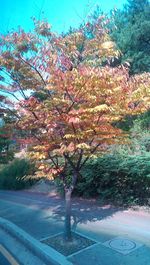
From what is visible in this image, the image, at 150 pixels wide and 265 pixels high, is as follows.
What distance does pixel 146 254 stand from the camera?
570 centimetres

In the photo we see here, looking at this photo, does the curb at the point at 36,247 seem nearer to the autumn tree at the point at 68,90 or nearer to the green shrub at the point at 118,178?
the autumn tree at the point at 68,90

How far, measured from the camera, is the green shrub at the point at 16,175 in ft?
56.0

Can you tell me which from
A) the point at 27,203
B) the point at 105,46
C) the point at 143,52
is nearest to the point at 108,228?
the point at 105,46

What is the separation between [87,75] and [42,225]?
5.02 meters

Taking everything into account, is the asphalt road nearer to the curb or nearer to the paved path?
the paved path

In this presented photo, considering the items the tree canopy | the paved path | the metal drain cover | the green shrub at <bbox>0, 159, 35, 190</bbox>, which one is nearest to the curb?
the paved path

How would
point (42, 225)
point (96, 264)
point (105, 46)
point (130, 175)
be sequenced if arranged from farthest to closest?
point (130, 175) → point (42, 225) → point (105, 46) → point (96, 264)

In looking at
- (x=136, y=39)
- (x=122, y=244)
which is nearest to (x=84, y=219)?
(x=122, y=244)

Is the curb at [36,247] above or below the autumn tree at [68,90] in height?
below

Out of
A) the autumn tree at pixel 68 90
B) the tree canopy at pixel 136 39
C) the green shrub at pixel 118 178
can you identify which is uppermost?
the tree canopy at pixel 136 39

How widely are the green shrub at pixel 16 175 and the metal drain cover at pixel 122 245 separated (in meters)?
10.6

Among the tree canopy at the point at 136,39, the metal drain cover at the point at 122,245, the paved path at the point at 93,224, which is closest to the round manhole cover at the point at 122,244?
the metal drain cover at the point at 122,245

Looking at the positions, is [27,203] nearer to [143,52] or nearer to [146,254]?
[146,254]

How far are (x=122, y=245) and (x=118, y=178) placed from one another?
12.9ft
